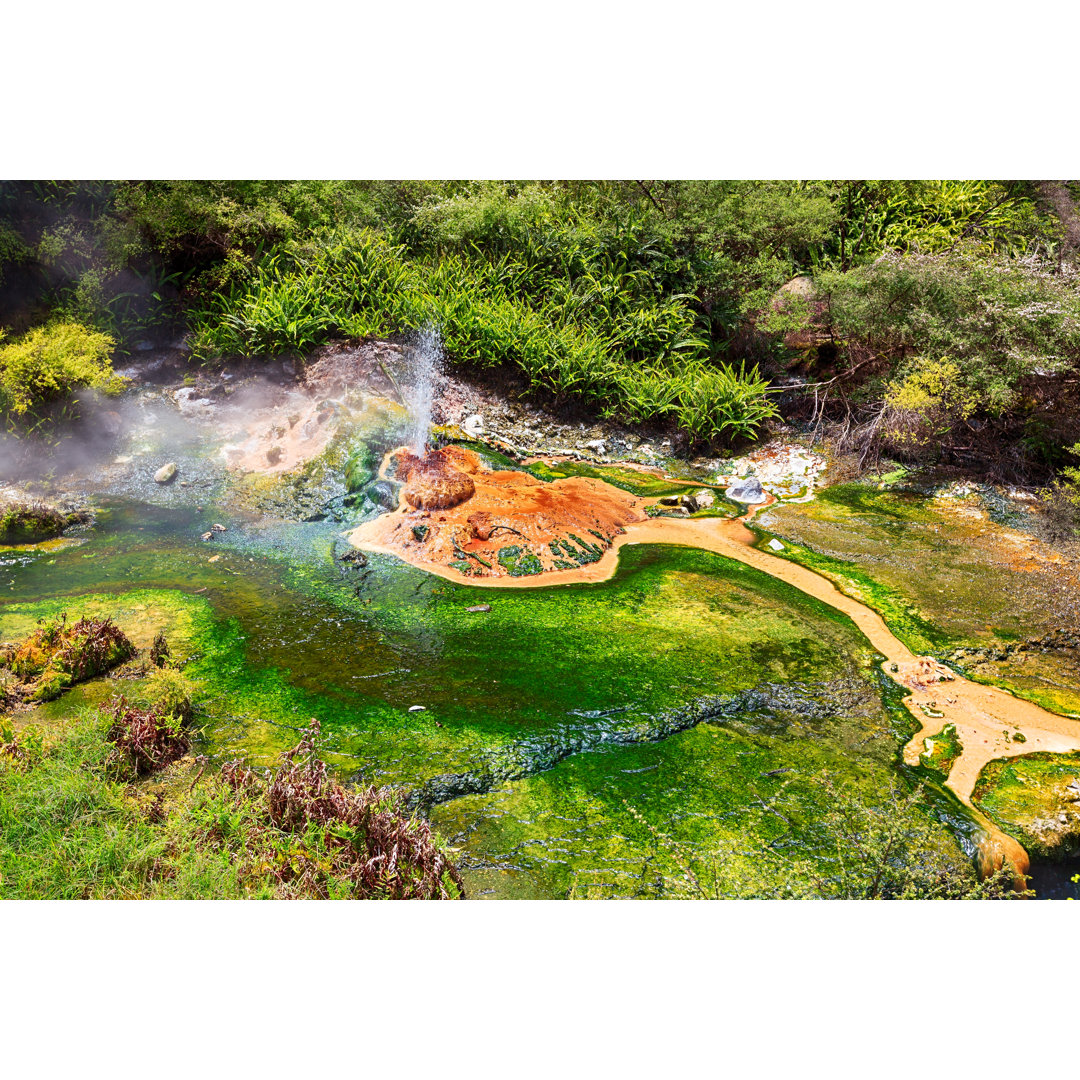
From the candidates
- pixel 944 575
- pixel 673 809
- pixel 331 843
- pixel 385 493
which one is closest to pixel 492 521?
pixel 385 493

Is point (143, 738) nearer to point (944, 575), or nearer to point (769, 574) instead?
point (769, 574)

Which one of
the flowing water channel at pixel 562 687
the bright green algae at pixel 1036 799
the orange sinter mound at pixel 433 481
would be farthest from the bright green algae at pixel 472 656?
the orange sinter mound at pixel 433 481

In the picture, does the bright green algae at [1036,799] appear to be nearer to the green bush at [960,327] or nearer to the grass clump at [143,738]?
the green bush at [960,327]

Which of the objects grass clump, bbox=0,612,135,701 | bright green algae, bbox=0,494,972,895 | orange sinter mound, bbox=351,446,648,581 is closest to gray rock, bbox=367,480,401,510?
orange sinter mound, bbox=351,446,648,581

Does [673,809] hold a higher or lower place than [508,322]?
lower

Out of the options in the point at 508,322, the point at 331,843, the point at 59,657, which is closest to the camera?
the point at 331,843

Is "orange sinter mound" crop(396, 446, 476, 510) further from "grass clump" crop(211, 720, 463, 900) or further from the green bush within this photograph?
the green bush
